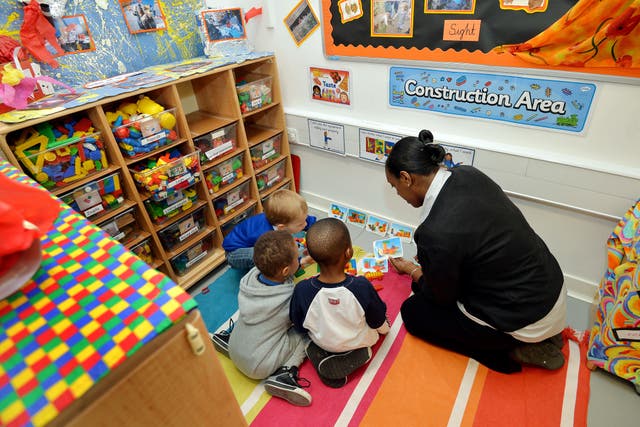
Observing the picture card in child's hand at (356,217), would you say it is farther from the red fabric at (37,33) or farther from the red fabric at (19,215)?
the red fabric at (19,215)

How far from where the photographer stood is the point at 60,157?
1657 millimetres

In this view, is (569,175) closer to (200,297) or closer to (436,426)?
(436,426)

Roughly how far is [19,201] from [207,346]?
0.47 metres

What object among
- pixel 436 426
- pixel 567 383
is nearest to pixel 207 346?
pixel 436 426

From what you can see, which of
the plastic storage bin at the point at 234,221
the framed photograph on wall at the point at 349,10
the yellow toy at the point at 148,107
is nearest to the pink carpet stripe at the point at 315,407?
the plastic storage bin at the point at 234,221

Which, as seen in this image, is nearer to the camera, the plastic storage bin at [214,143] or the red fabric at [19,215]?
the red fabric at [19,215]

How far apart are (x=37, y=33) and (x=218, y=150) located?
1.00 m

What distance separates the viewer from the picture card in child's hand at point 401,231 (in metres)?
2.59

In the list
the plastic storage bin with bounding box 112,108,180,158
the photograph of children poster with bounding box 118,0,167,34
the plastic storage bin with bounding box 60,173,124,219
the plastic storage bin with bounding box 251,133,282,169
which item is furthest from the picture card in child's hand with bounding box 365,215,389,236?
the photograph of children poster with bounding box 118,0,167,34

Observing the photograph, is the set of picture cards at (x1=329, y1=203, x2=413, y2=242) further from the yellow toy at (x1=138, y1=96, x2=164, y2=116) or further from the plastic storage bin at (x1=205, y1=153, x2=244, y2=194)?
the yellow toy at (x1=138, y1=96, x2=164, y2=116)

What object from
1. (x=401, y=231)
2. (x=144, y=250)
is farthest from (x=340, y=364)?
(x=144, y=250)

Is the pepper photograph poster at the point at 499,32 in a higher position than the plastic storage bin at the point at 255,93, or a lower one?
higher

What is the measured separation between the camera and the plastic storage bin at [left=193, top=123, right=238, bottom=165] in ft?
7.26

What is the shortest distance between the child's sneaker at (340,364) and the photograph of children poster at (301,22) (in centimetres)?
187
